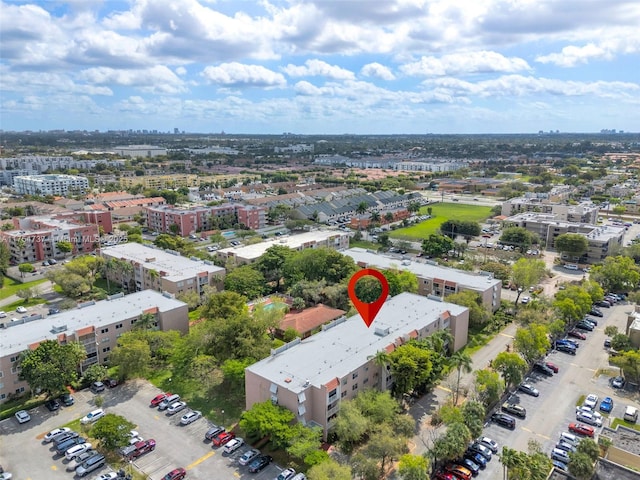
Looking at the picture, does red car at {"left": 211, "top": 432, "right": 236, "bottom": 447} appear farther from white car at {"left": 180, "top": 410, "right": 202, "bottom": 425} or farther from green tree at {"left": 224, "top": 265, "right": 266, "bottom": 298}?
green tree at {"left": 224, "top": 265, "right": 266, "bottom": 298}

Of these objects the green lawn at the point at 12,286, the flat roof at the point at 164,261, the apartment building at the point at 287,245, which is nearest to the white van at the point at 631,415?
the apartment building at the point at 287,245

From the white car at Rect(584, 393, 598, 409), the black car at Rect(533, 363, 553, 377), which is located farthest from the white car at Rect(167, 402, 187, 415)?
the white car at Rect(584, 393, 598, 409)

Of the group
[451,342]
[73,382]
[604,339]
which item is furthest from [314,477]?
[604,339]

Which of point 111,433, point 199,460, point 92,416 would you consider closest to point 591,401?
point 199,460

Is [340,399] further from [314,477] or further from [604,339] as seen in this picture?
[604,339]

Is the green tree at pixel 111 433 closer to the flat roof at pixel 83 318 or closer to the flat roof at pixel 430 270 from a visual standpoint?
the flat roof at pixel 83 318
